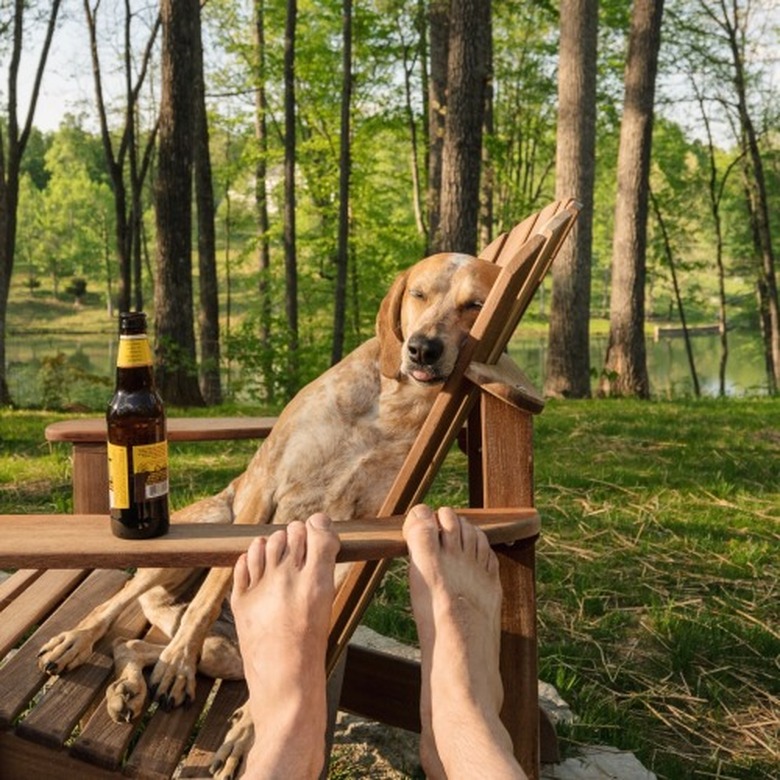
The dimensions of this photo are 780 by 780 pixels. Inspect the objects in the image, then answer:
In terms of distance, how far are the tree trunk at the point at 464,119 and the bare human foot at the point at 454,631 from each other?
6.73 m

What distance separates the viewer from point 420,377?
219 cm

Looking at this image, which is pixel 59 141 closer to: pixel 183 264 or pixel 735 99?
pixel 735 99

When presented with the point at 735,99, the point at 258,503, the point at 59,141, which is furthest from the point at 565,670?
the point at 59,141

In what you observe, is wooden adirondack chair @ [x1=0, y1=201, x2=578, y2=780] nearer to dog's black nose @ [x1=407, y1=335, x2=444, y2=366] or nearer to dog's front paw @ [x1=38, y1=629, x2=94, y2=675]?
dog's front paw @ [x1=38, y1=629, x2=94, y2=675]

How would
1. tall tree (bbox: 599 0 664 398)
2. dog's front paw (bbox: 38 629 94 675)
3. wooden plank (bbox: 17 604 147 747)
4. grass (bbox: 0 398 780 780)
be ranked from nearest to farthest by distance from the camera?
wooden plank (bbox: 17 604 147 747) < dog's front paw (bbox: 38 629 94 675) < grass (bbox: 0 398 780 780) < tall tree (bbox: 599 0 664 398)

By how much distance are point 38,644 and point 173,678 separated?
434mm

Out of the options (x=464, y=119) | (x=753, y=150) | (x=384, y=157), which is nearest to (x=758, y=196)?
(x=753, y=150)

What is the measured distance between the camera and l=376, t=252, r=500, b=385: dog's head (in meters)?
2.18

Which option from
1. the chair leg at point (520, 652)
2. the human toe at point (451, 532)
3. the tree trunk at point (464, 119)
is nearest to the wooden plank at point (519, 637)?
the chair leg at point (520, 652)

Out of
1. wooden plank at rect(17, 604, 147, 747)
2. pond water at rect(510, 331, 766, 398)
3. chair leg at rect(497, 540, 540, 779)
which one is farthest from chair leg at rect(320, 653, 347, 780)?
pond water at rect(510, 331, 766, 398)

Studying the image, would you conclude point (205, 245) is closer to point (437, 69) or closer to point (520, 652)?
point (437, 69)

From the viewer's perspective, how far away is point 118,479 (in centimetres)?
180

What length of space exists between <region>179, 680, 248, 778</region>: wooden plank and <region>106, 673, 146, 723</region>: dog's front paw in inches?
6.1

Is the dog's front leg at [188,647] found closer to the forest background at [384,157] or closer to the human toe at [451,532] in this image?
the human toe at [451,532]
